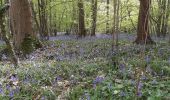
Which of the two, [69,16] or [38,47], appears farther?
[69,16]

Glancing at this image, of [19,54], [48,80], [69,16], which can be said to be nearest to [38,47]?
[19,54]

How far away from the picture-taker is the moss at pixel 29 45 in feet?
44.0

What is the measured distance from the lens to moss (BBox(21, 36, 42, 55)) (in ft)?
44.0

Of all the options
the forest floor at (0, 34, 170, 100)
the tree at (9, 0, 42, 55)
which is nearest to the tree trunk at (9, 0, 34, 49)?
the tree at (9, 0, 42, 55)

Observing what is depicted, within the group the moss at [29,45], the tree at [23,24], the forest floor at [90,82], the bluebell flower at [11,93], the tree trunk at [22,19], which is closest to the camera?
the forest floor at [90,82]

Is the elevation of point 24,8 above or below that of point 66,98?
above

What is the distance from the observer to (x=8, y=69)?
26.9 ft

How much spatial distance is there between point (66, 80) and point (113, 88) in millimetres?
1559

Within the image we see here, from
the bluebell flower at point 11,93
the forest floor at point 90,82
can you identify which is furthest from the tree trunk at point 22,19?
the bluebell flower at point 11,93

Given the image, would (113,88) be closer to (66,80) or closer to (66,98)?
(66,98)

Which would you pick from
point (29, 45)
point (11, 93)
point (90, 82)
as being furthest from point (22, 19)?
point (11, 93)

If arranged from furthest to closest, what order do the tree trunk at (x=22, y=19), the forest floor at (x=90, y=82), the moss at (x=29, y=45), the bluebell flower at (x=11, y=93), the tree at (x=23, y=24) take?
the tree trunk at (x=22, y=19) < the tree at (x=23, y=24) < the moss at (x=29, y=45) < the bluebell flower at (x=11, y=93) < the forest floor at (x=90, y=82)

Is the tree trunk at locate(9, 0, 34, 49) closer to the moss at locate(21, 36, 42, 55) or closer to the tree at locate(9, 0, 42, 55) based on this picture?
the tree at locate(9, 0, 42, 55)

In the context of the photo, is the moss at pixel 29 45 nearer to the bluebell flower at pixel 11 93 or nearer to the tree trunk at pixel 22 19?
the tree trunk at pixel 22 19
